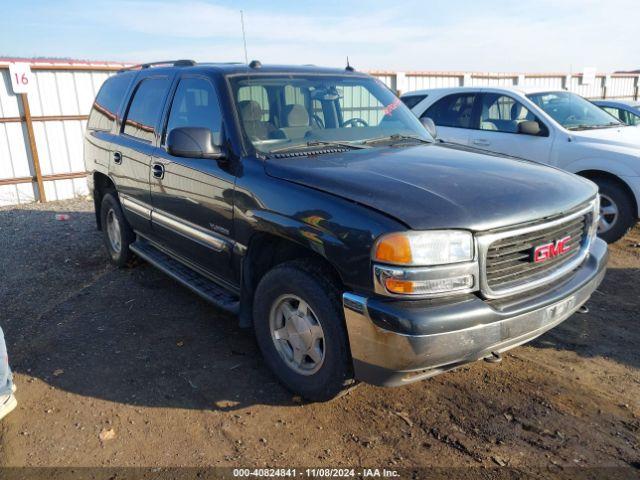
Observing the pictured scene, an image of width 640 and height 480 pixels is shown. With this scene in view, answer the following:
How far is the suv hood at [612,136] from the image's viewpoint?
6.02m

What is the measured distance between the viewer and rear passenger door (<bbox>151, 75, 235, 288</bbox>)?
3512 mm

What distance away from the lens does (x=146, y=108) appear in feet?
15.2

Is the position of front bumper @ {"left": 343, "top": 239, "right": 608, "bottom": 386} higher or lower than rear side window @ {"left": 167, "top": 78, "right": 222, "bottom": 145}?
lower

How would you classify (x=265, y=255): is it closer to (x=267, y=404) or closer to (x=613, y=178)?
(x=267, y=404)

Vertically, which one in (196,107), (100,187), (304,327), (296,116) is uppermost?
(196,107)

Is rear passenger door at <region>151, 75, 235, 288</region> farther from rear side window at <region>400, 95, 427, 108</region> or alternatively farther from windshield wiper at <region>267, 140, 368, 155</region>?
rear side window at <region>400, 95, 427, 108</region>

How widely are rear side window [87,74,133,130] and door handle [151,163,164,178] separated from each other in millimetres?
1337

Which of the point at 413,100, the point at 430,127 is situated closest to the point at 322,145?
the point at 430,127

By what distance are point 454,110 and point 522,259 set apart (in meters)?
5.32

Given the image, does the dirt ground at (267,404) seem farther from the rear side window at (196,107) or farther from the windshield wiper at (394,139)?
the windshield wiper at (394,139)

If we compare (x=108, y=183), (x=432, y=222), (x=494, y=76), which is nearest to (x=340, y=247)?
(x=432, y=222)

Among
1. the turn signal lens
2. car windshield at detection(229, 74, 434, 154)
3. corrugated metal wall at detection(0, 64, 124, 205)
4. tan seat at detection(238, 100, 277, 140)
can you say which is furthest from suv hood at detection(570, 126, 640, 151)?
corrugated metal wall at detection(0, 64, 124, 205)

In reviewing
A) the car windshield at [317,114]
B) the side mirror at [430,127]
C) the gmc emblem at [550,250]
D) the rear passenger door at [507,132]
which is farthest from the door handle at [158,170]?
the rear passenger door at [507,132]

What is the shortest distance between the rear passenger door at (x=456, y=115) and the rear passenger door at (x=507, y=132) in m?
0.12
